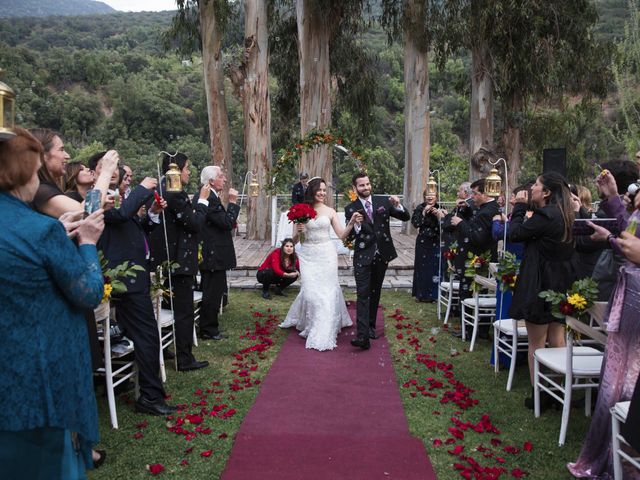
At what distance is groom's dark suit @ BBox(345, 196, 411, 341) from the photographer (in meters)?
6.99

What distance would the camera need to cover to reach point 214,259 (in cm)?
723

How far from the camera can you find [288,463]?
13.1 ft

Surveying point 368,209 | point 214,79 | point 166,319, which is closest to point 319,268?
point 368,209

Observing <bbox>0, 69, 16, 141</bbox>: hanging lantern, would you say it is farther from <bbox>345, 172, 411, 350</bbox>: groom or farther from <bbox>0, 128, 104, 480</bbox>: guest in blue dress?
<bbox>345, 172, 411, 350</bbox>: groom

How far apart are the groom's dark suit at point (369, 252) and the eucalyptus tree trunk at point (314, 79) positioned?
8.54 meters

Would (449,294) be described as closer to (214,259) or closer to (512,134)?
(214,259)

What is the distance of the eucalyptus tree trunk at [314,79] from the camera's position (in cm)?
1570

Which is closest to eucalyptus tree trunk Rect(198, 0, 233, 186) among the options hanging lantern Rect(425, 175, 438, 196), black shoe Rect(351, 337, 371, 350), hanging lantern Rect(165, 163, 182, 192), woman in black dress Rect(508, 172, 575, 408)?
hanging lantern Rect(425, 175, 438, 196)

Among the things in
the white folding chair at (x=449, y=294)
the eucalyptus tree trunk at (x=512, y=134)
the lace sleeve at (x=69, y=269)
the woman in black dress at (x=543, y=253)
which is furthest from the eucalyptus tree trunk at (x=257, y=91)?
the lace sleeve at (x=69, y=269)

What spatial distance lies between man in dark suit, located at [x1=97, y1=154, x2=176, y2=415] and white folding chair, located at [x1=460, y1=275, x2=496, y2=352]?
370cm

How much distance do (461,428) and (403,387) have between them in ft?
3.62

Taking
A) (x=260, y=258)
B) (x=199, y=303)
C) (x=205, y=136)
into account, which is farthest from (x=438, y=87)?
(x=199, y=303)

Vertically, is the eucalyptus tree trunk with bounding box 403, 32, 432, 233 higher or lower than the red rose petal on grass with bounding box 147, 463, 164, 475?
higher

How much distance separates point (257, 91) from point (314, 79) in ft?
6.75
